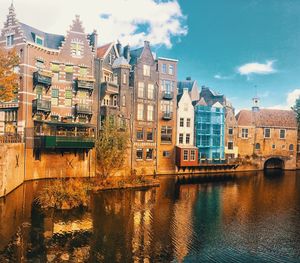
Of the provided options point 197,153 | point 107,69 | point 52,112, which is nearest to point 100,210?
point 52,112

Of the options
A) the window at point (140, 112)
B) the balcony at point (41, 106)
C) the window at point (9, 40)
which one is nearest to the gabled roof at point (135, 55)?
the window at point (140, 112)

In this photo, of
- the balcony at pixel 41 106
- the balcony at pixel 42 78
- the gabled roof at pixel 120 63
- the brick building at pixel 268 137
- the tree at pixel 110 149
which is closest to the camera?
the tree at pixel 110 149

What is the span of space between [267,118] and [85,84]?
163 feet

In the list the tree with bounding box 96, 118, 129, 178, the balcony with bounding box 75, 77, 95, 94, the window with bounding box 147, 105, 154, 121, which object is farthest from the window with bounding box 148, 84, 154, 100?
the tree with bounding box 96, 118, 129, 178

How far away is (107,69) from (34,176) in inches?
855

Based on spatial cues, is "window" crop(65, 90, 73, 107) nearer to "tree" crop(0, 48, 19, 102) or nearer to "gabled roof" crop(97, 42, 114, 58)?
"gabled roof" crop(97, 42, 114, 58)

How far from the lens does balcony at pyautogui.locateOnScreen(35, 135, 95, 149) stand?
41.9m

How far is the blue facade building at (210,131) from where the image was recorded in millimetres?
61219

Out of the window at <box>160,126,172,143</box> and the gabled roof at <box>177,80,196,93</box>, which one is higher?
the gabled roof at <box>177,80,196,93</box>

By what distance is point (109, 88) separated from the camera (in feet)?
159

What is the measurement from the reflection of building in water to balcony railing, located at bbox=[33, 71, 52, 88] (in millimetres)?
26335

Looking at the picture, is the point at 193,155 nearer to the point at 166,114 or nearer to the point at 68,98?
the point at 166,114

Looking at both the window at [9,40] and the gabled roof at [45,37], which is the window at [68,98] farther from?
the window at [9,40]

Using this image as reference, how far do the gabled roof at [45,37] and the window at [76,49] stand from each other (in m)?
2.11
